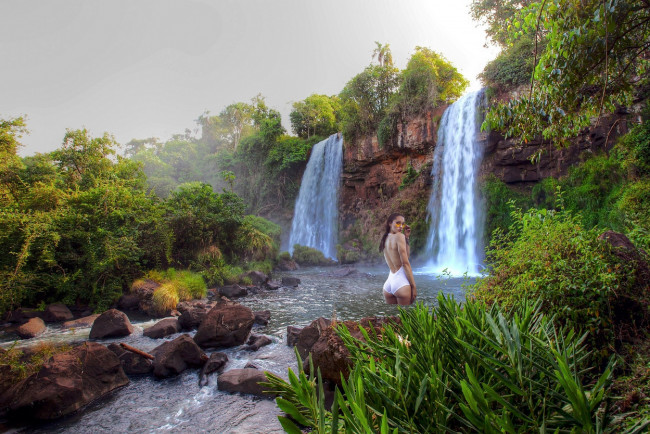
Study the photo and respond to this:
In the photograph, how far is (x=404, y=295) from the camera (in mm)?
4855

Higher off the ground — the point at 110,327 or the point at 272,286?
the point at 110,327

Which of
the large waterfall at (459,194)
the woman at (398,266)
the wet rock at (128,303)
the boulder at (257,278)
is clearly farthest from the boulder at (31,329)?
the large waterfall at (459,194)

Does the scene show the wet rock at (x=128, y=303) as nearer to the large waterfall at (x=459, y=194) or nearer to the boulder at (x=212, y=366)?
the boulder at (x=212, y=366)

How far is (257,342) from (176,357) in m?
1.67

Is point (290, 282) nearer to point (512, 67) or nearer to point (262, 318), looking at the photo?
point (262, 318)

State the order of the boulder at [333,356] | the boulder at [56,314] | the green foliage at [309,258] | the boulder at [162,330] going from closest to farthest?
the boulder at [333,356]
the boulder at [162,330]
the boulder at [56,314]
the green foliage at [309,258]

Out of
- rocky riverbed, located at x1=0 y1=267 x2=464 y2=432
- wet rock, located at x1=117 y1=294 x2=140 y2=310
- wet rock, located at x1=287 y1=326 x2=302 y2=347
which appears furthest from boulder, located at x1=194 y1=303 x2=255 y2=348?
wet rock, located at x1=117 y1=294 x2=140 y2=310

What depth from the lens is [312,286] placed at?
1366cm

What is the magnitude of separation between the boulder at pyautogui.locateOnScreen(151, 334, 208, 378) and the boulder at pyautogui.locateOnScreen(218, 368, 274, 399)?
0.91 m

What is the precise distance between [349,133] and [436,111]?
6693 mm

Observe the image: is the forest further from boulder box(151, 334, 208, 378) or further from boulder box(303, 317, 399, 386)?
boulder box(151, 334, 208, 378)

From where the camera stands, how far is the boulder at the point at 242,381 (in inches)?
196

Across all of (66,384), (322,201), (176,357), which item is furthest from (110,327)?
(322,201)

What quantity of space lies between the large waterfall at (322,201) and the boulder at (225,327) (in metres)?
17.7
